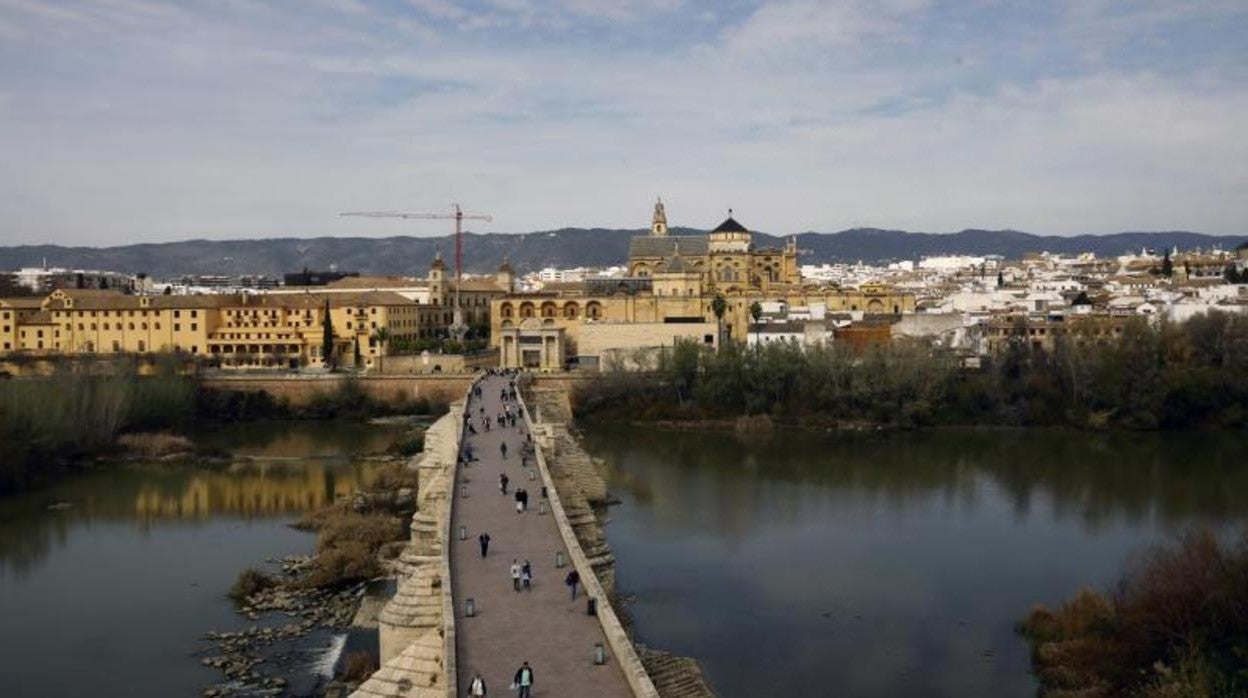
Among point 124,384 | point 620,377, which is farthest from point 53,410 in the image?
point 620,377

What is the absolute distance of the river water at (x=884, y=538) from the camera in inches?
566

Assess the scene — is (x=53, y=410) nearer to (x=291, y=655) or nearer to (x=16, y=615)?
(x=16, y=615)

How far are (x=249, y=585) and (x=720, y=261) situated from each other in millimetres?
38155

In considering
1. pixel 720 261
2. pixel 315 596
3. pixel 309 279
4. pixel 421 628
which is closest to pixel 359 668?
pixel 421 628

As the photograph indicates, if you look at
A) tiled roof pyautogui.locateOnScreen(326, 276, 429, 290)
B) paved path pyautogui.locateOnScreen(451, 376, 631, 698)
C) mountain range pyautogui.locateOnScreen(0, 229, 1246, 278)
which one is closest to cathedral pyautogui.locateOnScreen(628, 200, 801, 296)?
tiled roof pyautogui.locateOnScreen(326, 276, 429, 290)

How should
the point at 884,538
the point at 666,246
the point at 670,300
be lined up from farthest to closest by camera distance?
the point at 666,246, the point at 670,300, the point at 884,538

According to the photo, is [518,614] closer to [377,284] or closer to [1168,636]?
[1168,636]

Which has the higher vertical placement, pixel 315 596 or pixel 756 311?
pixel 756 311

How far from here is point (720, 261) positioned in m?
53.9

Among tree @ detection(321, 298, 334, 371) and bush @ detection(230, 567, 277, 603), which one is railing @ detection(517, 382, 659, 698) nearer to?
bush @ detection(230, 567, 277, 603)

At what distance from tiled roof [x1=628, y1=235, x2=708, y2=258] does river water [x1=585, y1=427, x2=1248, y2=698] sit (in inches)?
898

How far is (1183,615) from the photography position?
12.7 m

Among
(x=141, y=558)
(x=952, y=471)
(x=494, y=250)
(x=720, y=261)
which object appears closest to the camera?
(x=141, y=558)

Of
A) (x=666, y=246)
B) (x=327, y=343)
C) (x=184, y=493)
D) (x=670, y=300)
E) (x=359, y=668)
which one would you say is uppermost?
(x=666, y=246)
